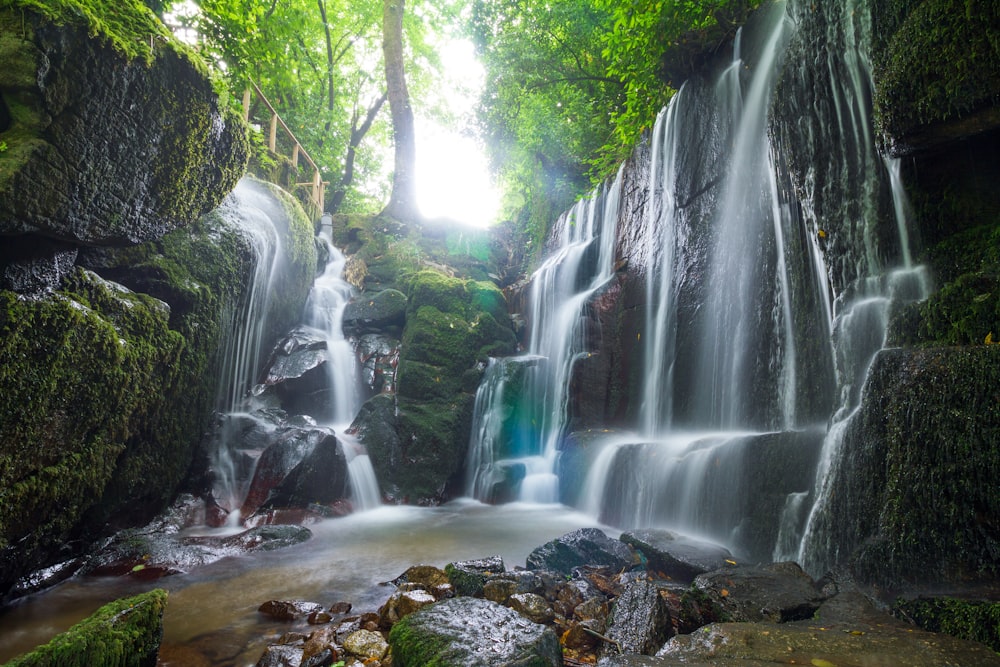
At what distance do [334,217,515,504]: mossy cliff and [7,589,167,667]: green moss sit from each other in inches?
234

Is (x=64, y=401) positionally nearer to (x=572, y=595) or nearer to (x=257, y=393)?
(x=572, y=595)

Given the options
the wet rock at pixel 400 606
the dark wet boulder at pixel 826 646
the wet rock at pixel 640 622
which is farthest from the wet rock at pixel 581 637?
the wet rock at pixel 400 606

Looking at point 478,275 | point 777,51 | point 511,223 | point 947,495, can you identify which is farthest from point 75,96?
point 511,223

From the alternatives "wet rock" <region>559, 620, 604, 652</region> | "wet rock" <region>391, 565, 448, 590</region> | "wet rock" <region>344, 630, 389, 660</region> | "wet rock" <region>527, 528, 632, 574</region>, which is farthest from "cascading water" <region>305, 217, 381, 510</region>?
"wet rock" <region>559, 620, 604, 652</region>

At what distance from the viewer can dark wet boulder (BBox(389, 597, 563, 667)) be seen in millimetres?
2318

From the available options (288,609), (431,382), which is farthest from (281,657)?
(431,382)

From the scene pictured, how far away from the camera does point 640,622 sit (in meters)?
2.88

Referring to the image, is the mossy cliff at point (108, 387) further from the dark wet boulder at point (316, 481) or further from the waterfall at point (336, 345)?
the waterfall at point (336, 345)

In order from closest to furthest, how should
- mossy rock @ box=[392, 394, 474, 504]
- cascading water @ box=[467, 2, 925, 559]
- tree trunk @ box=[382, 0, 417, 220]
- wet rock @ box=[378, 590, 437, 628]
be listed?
wet rock @ box=[378, 590, 437, 628], cascading water @ box=[467, 2, 925, 559], mossy rock @ box=[392, 394, 474, 504], tree trunk @ box=[382, 0, 417, 220]

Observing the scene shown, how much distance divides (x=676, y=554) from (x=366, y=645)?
2.78 meters

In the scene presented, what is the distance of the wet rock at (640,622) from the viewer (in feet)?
8.98

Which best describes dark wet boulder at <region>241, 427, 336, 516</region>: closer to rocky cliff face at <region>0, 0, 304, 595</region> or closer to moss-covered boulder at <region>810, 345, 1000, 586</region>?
rocky cliff face at <region>0, 0, 304, 595</region>

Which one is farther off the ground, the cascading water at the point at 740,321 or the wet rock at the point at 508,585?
the cascading water at the point at 740,321

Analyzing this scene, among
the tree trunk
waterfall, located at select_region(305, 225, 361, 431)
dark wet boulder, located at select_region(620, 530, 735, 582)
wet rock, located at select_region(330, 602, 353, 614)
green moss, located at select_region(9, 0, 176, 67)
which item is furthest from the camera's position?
the tree trunk
